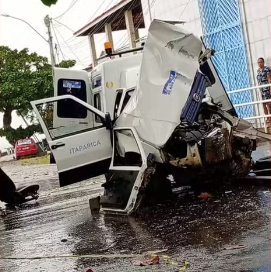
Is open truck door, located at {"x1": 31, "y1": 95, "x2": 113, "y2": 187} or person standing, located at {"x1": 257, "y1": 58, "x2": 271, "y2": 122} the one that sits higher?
person standing, located at {"x1": 257, "y1": 58, "x2": 271, "y2": 122}

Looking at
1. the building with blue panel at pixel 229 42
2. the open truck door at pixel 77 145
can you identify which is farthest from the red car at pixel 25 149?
the open truck door at pixel 77 145

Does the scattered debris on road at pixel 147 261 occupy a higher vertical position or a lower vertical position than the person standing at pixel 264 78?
lower

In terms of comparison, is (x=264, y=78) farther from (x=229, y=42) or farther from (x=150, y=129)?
(x=150, y=129)

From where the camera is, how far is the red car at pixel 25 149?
37969 millimetres

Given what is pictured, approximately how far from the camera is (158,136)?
8.46 meters

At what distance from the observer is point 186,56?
28.2 ft

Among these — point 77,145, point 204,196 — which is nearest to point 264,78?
point 204,196

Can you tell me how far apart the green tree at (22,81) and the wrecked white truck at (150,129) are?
3015 cm

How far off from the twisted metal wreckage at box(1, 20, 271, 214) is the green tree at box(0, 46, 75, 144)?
3081 centimetres

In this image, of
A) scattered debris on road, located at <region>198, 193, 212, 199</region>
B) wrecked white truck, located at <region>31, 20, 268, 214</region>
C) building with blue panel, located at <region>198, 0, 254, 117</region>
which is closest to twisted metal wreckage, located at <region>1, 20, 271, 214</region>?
wrecked white truck, located at <region>31, 20, 268, 214</region>

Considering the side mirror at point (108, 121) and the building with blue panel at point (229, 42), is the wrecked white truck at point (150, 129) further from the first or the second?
the building with blue panel at point (229, 42)

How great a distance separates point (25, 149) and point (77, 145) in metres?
29.9

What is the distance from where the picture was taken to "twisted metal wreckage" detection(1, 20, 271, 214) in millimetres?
8398

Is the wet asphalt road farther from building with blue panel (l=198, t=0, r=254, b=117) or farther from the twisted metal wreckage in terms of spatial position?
building with blue panel (l=198, t=0, r=254, b=117)
